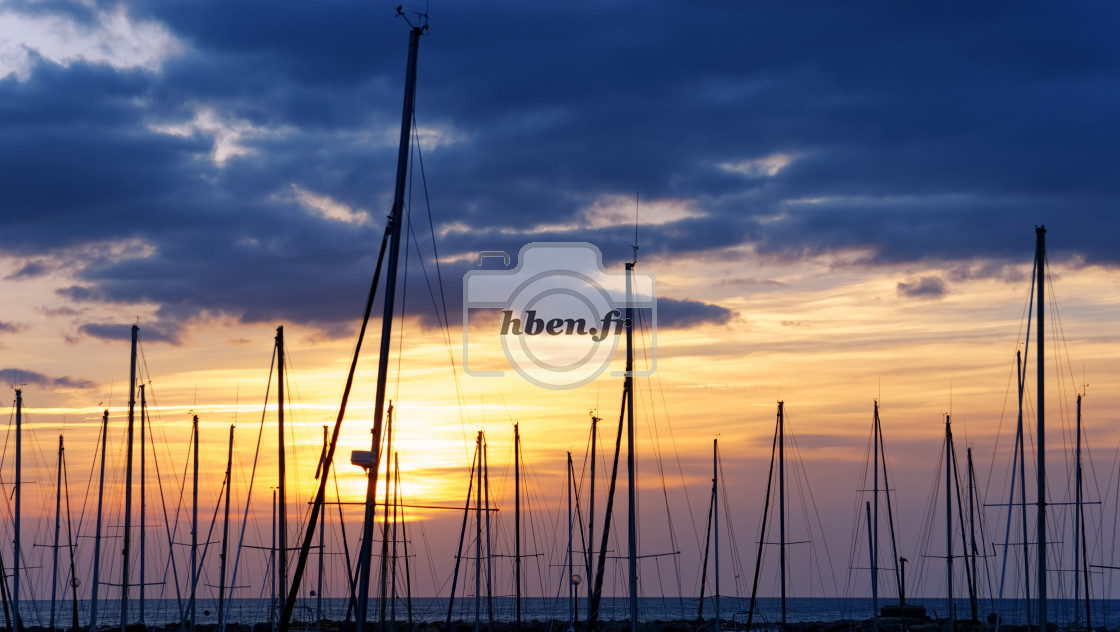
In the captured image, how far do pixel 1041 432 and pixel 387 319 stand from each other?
16.8m

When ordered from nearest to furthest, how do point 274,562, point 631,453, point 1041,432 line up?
point 1041,432 → point 631,453 → point 274,562

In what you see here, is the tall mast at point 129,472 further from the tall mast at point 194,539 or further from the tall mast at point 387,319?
the tall mast at point 387,319

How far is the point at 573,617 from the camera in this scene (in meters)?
62.0

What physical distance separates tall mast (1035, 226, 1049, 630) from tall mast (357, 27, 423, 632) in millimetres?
16365

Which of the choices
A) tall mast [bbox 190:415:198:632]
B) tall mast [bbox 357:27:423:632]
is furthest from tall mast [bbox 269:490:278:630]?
tall mast [bbox 357:27:423:632]

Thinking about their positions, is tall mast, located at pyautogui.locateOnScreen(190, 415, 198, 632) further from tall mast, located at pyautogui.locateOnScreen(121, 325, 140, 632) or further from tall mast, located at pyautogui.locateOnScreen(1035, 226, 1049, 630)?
tall mast, located at pyautogui.locateOnScreen(1035, 226, 1049, 630)

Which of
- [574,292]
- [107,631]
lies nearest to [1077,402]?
[574,292]

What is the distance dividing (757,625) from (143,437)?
40798 millimetres

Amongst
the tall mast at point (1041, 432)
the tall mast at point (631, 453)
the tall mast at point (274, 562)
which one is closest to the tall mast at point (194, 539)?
the tall mast at point (274, 562)

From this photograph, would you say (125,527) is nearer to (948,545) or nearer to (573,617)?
(573,617)

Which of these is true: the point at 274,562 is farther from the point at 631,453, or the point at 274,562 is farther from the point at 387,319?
the point at 387,319

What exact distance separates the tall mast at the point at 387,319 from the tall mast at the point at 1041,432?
1636 cm

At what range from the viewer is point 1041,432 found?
95.1ft

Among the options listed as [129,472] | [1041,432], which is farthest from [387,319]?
[129,472]
